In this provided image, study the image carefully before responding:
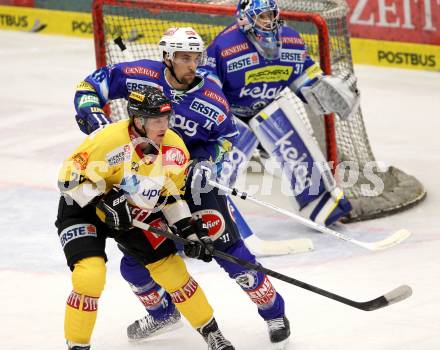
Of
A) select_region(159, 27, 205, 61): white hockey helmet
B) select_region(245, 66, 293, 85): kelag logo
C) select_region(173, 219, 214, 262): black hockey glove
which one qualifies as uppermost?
select_region(159, 27, 205, 61): white hockey helmet

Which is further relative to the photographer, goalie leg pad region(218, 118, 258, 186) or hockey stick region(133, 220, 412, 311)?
goalie leg pad region(218, 118, 258, 186)

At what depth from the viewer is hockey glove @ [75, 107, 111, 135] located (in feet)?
20.2

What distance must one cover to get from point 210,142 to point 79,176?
1336 mm

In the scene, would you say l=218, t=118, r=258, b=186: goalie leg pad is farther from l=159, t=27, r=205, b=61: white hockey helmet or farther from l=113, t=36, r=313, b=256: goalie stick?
l=159, t=27, r=205, b=61: white hockey helmet

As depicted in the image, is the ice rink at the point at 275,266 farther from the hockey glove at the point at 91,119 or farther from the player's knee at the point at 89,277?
the hockey glove at the point at 91,119

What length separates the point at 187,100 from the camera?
6.34m

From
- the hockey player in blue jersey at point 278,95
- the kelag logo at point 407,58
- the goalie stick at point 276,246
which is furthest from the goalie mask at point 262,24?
the kelag logo at point 407,58

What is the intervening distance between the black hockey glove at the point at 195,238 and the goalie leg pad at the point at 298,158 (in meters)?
2.02

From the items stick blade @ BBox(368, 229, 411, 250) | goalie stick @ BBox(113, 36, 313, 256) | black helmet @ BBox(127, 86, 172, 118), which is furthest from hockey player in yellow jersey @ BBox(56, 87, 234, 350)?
goalie stick @ BBox(113, 36, 313, 256)

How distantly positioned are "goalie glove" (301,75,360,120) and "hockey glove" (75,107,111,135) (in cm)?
164

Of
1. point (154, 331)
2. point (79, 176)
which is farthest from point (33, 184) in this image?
point (79, 176)

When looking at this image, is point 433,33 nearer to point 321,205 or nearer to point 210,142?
point 321,205

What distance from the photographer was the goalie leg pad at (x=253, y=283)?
562 cm

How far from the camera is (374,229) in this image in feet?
25.0
